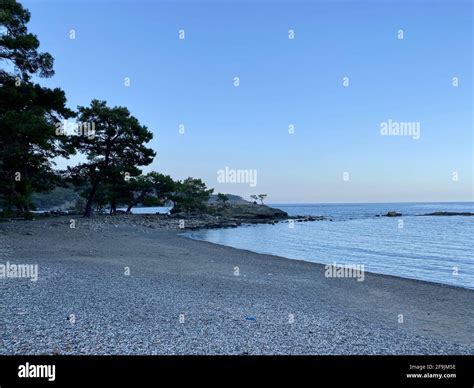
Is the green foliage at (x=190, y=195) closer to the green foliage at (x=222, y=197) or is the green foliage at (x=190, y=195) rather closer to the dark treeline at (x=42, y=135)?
the green foliage at (x=222, y=197)

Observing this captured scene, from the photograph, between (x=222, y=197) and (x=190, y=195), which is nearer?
(x=190, y=195)

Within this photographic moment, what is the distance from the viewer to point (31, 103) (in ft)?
80.8

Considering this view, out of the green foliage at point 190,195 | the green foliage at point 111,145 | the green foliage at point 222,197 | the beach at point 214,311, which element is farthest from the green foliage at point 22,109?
the green foliage at point 222,197

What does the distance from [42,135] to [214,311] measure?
18.0 metres

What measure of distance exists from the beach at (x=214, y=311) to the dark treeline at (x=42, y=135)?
768 centimetres

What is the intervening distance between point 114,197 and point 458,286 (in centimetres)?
A: 5589

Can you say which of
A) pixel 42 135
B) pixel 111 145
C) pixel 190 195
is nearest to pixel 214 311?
pixel 42 135

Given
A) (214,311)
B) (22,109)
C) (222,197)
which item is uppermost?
(22,109)

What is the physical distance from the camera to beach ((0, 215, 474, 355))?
6918mm

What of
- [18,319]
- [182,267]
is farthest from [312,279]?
[18,319]

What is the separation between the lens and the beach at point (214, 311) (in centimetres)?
692

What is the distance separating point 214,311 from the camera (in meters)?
9.46

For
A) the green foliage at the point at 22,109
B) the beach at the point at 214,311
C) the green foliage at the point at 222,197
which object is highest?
the green foliage at the point at 22,109

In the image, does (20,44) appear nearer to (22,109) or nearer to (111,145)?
(22,109)
